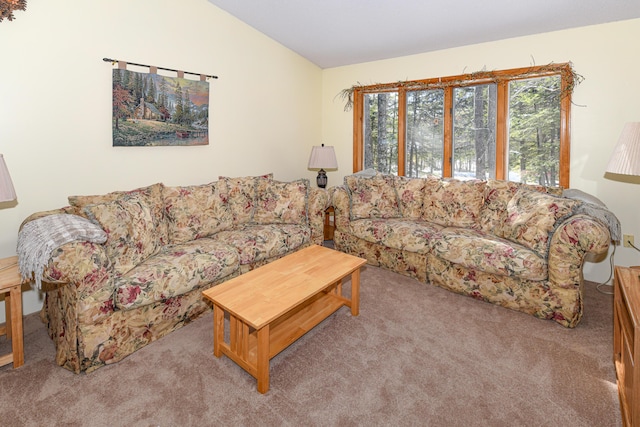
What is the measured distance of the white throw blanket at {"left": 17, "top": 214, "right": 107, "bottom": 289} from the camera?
1.69 m

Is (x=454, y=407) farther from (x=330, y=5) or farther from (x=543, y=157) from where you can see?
(x=330, y=5)

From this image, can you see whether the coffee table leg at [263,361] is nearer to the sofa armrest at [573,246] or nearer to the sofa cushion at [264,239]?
the sofa cushion at [264,239]

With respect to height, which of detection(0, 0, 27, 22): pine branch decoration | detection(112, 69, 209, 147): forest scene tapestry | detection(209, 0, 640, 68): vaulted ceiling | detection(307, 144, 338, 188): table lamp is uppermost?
detection(209, 0, 640, 68): vaulted ceiling

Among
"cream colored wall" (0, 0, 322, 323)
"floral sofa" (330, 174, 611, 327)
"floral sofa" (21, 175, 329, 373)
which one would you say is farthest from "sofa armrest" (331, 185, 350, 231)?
"cream colored wall" (0, 0, 322, 323)

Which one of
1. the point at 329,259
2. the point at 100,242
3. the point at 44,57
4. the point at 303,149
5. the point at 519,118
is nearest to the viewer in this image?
the point at 100,242

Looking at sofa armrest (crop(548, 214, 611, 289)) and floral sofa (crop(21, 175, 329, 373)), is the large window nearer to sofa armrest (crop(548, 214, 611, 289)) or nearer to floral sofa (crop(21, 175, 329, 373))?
sofa armrest (crop(548, 214, 611, 289))

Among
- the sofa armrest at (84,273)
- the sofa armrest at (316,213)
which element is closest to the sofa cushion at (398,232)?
the sofa armrest at (316,213)

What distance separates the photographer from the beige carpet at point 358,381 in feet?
5.07

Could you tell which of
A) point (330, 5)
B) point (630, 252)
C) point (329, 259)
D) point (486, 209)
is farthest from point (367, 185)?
point (630, 252)

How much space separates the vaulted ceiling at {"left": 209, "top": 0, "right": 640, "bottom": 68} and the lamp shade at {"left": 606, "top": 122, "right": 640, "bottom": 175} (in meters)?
1.45

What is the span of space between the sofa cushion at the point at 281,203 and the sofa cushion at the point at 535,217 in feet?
6.13

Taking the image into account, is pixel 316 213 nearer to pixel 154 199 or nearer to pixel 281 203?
pixel 281 203

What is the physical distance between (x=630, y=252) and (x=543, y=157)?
111 centimetres

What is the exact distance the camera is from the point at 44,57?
7.54 ft
